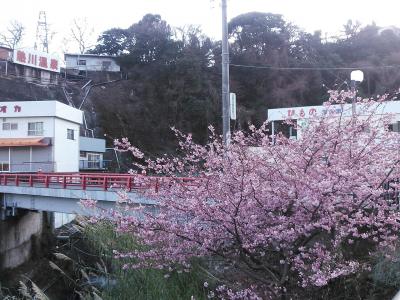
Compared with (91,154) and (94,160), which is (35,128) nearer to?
(91,154)

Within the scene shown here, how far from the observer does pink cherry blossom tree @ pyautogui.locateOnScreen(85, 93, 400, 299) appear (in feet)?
17.8

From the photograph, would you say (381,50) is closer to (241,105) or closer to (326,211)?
(241,105)

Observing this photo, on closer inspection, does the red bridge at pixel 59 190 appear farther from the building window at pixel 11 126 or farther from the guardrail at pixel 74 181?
the building window at pixel 11 126

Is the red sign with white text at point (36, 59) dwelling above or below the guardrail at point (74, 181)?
above

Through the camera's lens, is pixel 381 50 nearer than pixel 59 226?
No

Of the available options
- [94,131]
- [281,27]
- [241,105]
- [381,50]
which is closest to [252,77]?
[241,105]

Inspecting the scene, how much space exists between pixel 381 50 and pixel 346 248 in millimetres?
51171

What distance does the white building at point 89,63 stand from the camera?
62.6m

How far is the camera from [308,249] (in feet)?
18.6

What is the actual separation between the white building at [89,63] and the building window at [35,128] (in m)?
28.1

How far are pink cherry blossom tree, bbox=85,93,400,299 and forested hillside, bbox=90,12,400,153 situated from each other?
1526 inches

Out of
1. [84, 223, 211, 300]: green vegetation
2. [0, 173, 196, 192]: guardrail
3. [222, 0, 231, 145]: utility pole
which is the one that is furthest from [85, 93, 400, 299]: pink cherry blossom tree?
[0, 173, 196, 192]: guardrail

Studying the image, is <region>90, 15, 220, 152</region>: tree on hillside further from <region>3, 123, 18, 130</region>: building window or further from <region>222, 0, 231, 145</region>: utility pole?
<region>222, 0, 231, 145</region>: utility pole

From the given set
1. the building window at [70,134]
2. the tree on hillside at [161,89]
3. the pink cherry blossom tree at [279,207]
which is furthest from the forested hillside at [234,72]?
the pink cherry blossom tree at [279,207]
